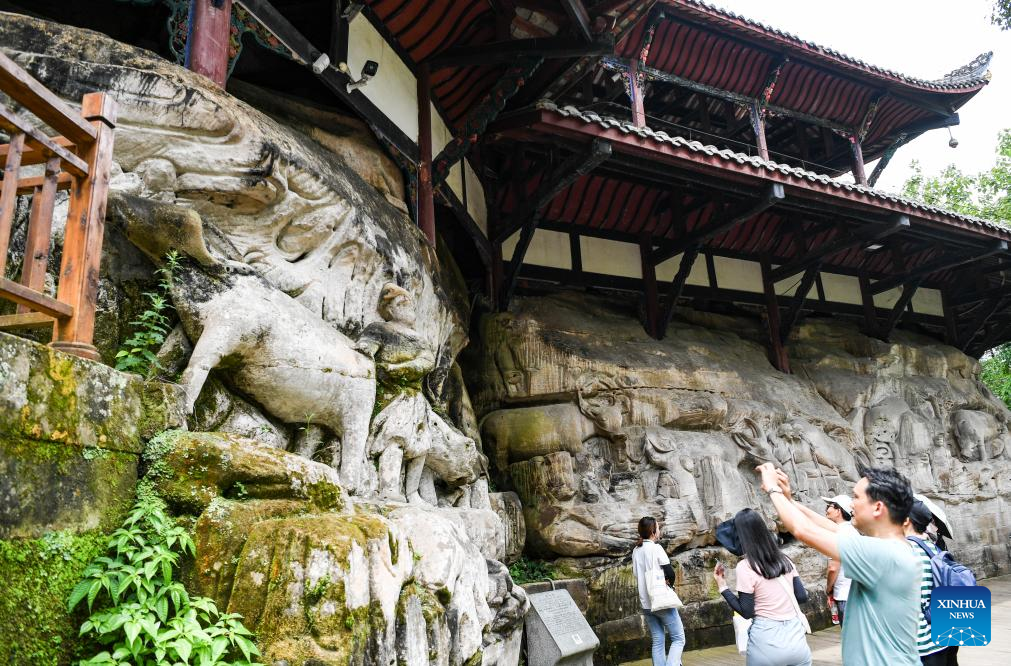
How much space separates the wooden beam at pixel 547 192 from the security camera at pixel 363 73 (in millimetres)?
2861

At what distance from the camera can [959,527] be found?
37.9 feet

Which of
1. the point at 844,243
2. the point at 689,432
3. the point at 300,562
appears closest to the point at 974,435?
the point at 844,243

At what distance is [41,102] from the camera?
266cm

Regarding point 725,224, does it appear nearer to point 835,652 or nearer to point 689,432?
point 689,432

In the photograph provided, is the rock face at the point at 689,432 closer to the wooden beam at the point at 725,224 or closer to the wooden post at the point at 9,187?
the wooden beam at the point at 725,224

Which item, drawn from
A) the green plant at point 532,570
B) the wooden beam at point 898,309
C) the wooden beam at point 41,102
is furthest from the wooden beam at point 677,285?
the wooden beam at point 41,102

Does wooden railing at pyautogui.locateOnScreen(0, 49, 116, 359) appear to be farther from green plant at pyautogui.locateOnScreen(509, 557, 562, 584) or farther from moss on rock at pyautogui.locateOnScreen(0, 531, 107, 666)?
green plant at pyautogui.locateOnScreen(509, 557, 562, 584)

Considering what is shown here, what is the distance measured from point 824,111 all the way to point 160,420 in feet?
39.1

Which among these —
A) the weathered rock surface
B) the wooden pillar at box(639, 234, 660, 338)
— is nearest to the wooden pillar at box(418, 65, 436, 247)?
the weathered rock surface

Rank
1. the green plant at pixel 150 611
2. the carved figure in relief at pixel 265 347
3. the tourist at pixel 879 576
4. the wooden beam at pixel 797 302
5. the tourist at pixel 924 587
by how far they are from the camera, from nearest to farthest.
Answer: the tourist at pixel 879 576, the green plant at pixel 150 611, the tourist at pixel 924 587, the carved figure in relief at pixel 265 347, the wooden beam at pixel 797 302

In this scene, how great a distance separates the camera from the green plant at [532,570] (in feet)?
25.2

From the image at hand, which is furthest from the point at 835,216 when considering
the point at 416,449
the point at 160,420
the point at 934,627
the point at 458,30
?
the point at 160,420

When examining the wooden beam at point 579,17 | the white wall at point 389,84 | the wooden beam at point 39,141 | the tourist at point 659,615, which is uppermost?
the wooden beam at point 579,17

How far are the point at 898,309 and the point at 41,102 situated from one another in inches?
541
